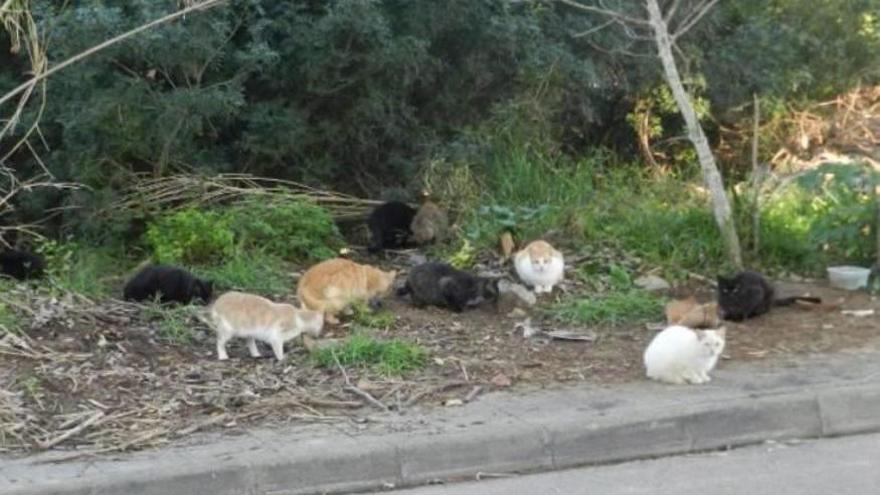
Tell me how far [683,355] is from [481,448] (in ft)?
4.65

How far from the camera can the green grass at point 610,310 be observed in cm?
881

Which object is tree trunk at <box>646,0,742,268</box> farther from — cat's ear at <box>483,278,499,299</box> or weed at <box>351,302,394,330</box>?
weed at <box>351,302,394,330</box>

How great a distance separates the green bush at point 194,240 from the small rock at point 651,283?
9.33 ft

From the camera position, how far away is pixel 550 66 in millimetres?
12258

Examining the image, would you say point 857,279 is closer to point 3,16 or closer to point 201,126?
point 201,126

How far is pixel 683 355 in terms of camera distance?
7418mm

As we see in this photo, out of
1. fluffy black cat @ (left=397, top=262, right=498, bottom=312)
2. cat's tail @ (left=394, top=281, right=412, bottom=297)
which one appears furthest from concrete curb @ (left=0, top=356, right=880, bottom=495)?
cat's tail @ (left=394, top=281, right=412, bottom=297)

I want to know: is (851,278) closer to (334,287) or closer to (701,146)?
(701,146)

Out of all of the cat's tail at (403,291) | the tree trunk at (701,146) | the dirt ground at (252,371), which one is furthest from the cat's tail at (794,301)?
the cat's tail at (403,291)

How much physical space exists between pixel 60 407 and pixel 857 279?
5387mm

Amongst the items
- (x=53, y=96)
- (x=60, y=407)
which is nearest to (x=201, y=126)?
(x=53, y=96)

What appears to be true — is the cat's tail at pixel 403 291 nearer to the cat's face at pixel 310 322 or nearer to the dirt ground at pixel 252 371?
the dirt ground at pixel 252 371

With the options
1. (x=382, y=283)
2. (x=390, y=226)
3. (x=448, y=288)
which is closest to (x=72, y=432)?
(x=382, y=283)

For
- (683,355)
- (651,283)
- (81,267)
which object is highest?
(683,355)
